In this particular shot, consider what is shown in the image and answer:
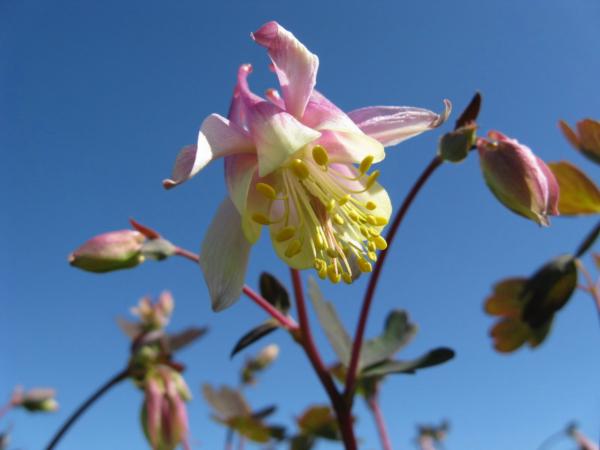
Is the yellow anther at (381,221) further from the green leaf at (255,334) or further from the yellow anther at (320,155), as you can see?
the green leaf at (255,334)

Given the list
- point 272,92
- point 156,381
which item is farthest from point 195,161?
point 156,381

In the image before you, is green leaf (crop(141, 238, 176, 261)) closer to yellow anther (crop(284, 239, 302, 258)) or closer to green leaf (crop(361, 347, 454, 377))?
yellow anther (crop(284, 239, 302, 258))

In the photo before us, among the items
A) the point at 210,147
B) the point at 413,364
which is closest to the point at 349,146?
the point at 210,147

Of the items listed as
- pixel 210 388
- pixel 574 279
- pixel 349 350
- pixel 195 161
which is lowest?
pixel 574 279

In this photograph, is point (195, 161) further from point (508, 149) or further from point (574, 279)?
point (574, 279)

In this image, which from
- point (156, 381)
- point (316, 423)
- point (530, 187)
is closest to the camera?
point (530, 187)

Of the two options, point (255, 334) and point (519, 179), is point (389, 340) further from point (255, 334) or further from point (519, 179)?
point (519, 179)
